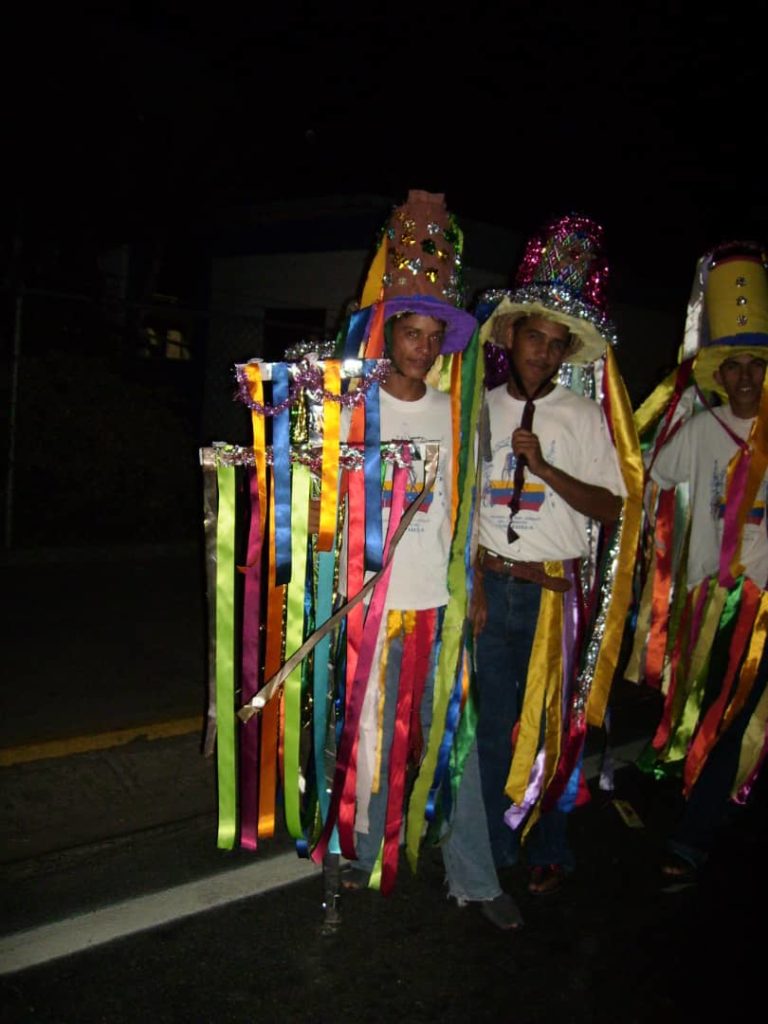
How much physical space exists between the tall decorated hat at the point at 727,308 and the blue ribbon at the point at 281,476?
1.83m

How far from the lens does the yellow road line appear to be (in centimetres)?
342

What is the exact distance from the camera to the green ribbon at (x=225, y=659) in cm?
254

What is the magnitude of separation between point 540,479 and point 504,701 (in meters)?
0.77

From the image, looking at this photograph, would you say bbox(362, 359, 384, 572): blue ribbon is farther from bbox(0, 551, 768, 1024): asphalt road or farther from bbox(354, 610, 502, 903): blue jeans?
bbox(0, 551, 768, 1024): asphalt road

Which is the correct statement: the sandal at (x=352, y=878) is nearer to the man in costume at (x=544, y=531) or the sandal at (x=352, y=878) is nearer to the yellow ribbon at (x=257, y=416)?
the man in costume at (x=544, y=531)

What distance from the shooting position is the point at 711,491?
3330mm

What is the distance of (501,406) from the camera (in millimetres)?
2990

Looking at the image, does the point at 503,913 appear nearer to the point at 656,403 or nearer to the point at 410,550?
the point at 410,550

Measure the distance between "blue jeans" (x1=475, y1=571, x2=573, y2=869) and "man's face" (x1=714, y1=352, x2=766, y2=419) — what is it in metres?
1.13

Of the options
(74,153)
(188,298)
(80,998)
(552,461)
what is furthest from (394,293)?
(188,298)

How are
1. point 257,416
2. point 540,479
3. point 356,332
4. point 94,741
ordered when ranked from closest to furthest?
point 257,416 → point 356,332 → point 540,479 → point 94,741

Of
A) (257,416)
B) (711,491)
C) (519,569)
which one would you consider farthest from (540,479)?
(257,416)

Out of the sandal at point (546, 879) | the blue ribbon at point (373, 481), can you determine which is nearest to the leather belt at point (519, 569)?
the blue ribbon at point (373, 481)

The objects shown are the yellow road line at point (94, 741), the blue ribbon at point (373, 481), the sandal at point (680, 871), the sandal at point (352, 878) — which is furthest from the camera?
the yellow road line at point (94, 741)
